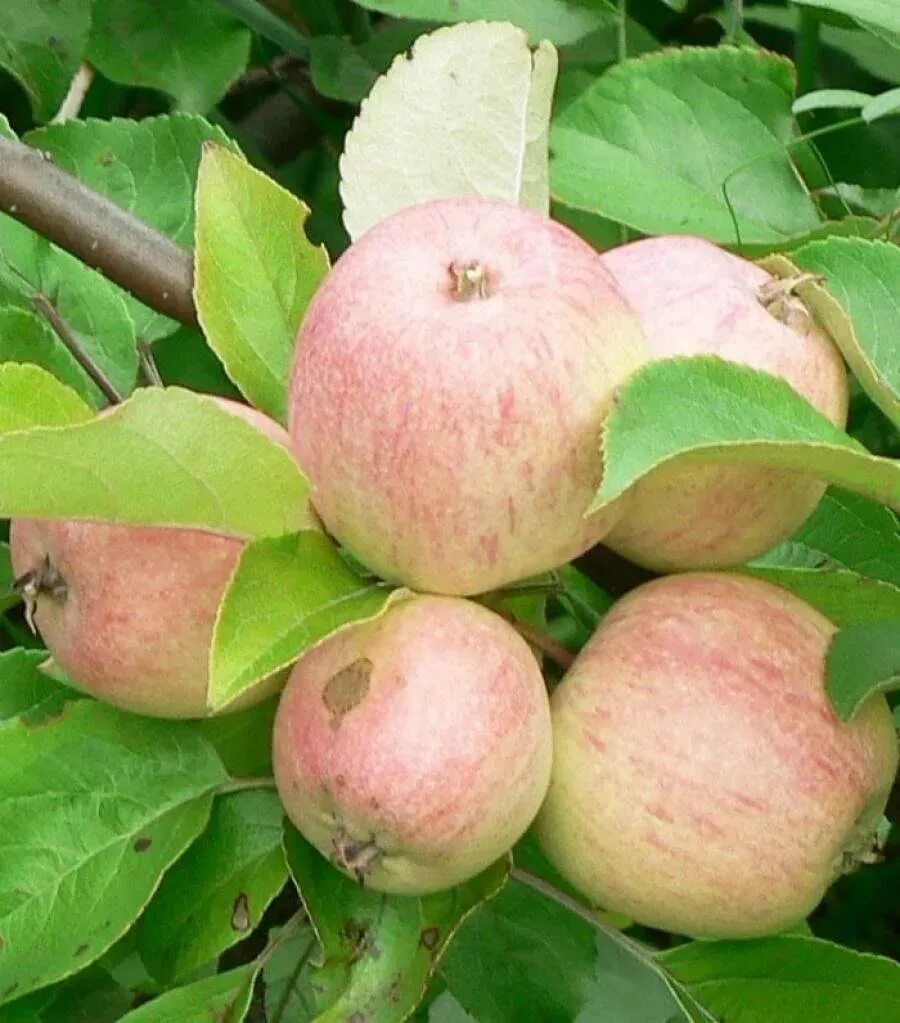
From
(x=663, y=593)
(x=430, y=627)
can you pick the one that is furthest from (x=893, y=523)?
(x=430, y=627)

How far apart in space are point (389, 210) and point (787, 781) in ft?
1.02

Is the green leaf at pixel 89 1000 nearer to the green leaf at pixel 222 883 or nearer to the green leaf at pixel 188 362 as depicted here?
the green leaf at pixel 222 883

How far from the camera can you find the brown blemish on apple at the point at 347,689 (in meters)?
0.57

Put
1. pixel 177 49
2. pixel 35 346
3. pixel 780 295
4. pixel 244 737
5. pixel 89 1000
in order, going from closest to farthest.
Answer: pixel 780 295 → pixel 244 737 → pixel 35 346 → pixel 89 1000 → pixel 177 49

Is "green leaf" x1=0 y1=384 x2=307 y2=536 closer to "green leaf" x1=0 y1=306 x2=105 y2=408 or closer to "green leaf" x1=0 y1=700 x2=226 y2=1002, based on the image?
"green leaf" x1=0 y1=700 x2=226 y2=1002

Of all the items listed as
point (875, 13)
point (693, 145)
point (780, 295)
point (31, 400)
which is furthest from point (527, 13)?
point (31, 400)

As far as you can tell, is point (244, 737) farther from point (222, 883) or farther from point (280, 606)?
point (280, 606)

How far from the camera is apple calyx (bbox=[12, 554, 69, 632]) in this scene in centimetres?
62

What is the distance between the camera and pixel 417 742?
1.83ft

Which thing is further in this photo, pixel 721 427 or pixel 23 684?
pixel 23 684

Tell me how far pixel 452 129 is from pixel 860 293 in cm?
21

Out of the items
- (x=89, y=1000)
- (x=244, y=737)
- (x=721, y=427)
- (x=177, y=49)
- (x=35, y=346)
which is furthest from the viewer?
(x=177, y=49)

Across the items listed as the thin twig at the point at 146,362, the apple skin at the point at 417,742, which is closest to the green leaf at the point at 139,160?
the thin twig at the point at 146,362

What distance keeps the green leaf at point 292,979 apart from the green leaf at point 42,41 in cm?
53
